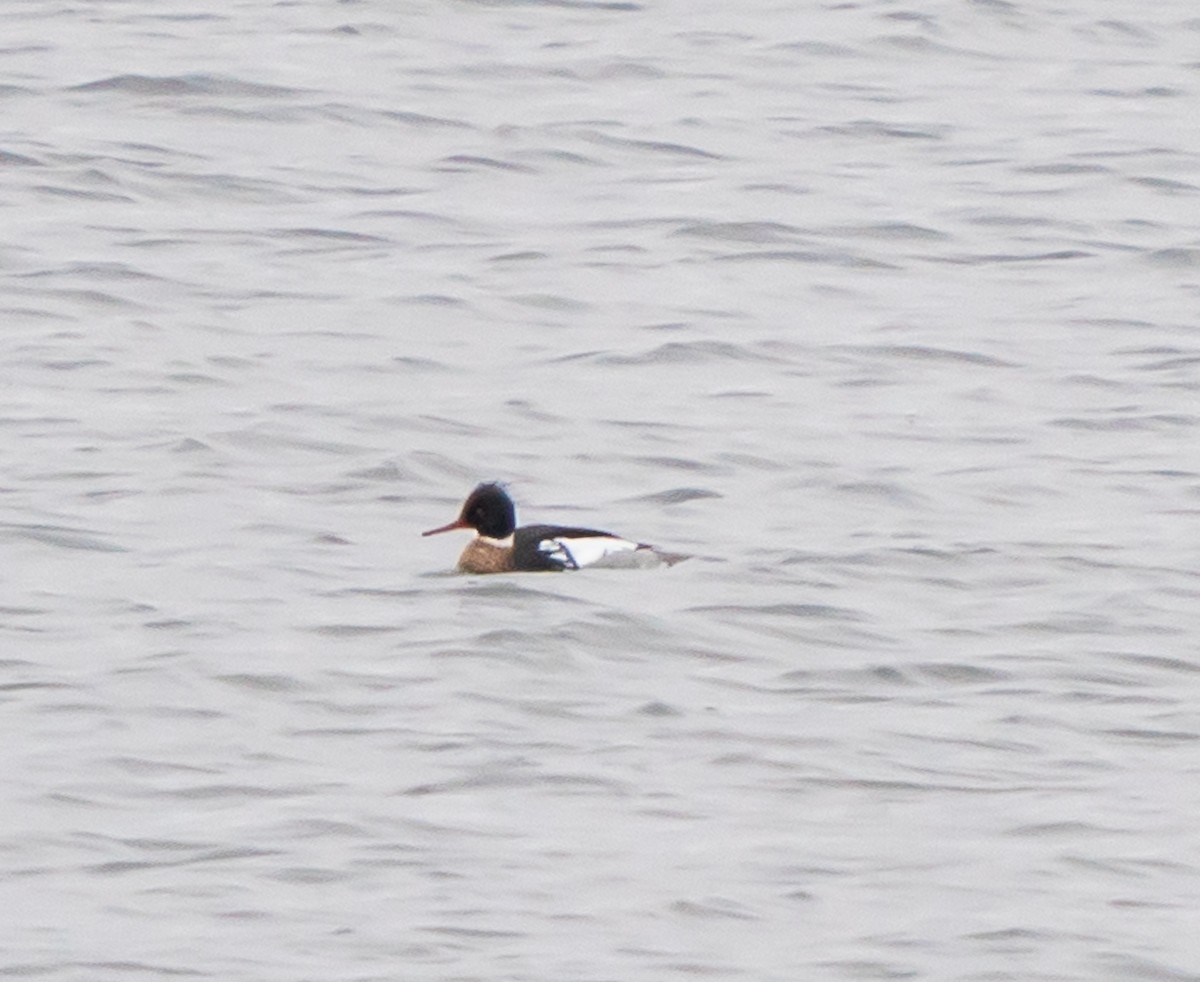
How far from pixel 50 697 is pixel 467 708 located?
121cm

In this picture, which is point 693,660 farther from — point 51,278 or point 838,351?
point 51,278

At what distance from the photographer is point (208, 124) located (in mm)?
17734

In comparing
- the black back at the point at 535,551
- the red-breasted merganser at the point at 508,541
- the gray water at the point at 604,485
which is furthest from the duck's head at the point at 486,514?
the gray water at the point at 604,485

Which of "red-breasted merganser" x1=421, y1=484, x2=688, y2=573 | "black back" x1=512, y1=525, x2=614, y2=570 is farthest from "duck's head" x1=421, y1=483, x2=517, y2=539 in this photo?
"black back" x1=512, y1=525, x2=614, y2=570

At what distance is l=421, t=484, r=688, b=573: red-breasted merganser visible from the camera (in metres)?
11.8

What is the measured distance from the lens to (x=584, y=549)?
38.2 feet

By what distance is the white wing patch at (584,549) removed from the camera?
11469mm

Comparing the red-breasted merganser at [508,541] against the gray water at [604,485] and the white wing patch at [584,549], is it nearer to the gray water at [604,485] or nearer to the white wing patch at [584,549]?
the white wing patch at [584,549]

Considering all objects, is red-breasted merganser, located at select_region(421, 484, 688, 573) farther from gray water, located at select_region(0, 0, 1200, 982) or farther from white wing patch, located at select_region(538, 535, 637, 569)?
gray water, located at select_region(0, 0, 1200, 982)

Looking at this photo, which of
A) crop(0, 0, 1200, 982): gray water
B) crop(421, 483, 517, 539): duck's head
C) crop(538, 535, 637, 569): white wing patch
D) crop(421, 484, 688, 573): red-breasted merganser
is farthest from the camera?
crop(421, 483, 517, 539): duck's head

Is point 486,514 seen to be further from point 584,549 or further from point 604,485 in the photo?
point 604,485

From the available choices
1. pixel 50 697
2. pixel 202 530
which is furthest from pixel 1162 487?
pixel 50 697

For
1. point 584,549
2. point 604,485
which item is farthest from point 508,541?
point 604,485

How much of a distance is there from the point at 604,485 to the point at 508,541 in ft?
3.10
